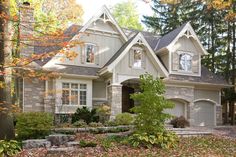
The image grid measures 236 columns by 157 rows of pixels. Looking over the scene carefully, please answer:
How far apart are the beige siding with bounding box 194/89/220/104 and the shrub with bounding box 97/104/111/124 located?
762 cm

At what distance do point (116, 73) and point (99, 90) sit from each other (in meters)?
2.13

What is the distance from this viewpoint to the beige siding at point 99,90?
19.2 meters

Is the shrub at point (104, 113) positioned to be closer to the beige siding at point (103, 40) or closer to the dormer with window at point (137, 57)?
the dormer with window at point (137, 57)

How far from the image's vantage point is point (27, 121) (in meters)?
12.2

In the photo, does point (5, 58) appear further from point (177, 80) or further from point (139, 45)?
point (177, 80)

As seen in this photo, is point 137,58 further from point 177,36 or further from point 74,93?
point 74,93

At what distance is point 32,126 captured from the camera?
12.2m

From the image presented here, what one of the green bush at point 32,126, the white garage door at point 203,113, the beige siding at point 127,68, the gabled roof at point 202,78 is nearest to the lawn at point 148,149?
the green bush at point 32,126

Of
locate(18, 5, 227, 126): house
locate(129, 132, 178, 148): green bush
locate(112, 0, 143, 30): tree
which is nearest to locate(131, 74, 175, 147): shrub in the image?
locate(129, 132, 178, 148): green bush

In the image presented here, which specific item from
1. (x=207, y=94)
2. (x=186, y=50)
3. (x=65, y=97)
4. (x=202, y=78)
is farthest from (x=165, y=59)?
(x=65, y=97)

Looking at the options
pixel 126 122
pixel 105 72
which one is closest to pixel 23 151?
pixel 126 122

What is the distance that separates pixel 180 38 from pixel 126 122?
8718 mm

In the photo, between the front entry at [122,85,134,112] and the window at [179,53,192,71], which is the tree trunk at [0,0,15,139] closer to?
the front entry at [122,85,134,112]

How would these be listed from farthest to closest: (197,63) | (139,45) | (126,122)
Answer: (197,63), (139,45), (126,122)
